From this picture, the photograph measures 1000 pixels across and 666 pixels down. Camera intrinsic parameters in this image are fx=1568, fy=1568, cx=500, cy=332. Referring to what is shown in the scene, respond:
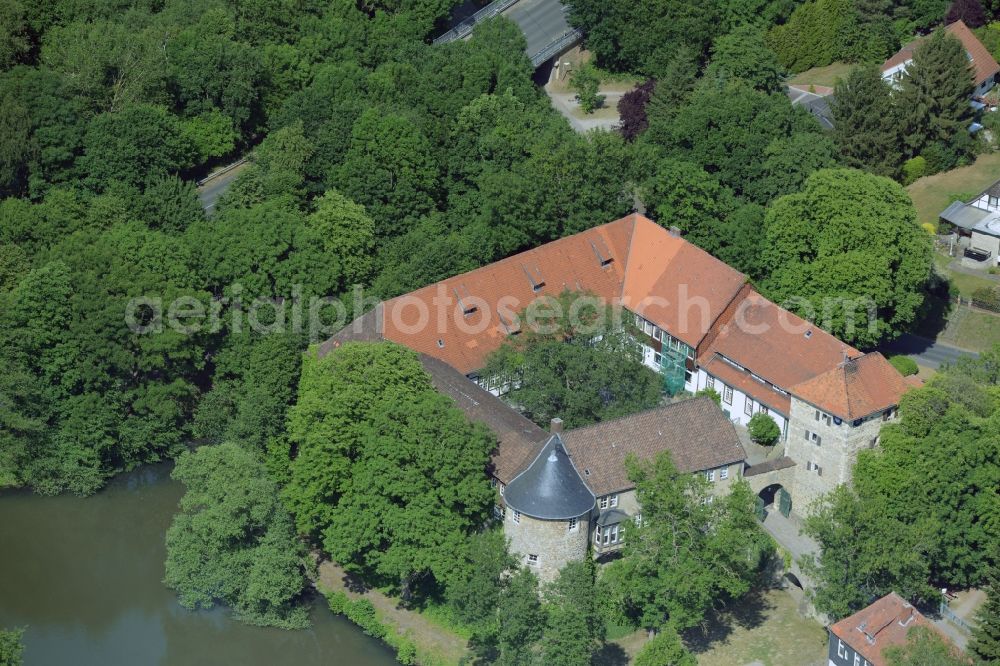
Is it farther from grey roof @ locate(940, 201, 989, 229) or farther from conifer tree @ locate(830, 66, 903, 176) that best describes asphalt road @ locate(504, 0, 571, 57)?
grey roof @ locate(940, 201, 989, 229)

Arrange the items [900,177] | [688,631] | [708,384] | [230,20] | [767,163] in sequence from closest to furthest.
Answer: [688,631] < [708,384] < [767,163] < [900,177] < [230,20]

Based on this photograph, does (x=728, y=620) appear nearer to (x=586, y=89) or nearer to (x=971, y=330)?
(x=971, y=330)

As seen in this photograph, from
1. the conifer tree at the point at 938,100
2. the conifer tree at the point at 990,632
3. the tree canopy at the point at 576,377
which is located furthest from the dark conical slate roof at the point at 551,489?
the conifer tree at the point at 938,100

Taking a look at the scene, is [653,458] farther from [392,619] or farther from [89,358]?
[89,358]

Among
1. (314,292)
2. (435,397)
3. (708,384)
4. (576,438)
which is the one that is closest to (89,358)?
(314,292)

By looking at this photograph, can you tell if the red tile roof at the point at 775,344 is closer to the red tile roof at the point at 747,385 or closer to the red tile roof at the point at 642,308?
the red tile roof at the point at 642,308
